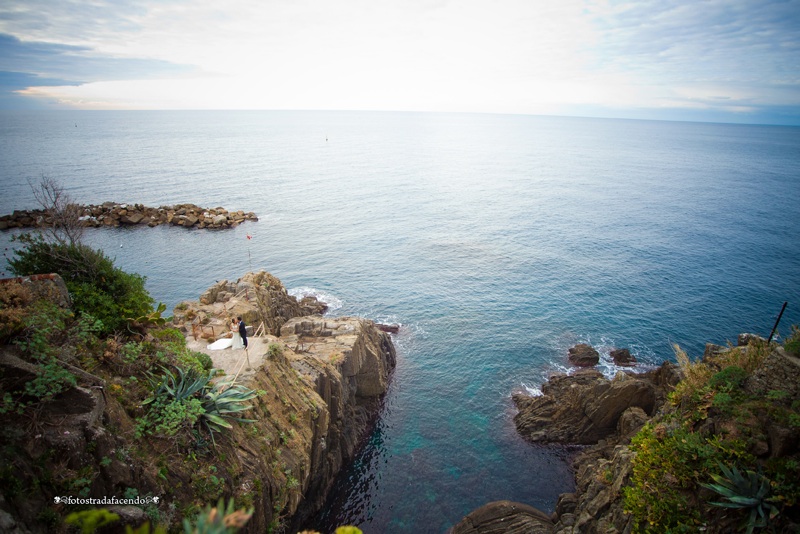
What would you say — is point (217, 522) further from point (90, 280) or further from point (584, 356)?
point (584, 356)

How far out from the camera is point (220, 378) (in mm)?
21719

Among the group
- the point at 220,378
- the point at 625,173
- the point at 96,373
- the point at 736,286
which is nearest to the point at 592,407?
the point at 220,378

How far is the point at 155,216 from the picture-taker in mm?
80000

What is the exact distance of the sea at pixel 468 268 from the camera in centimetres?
3250

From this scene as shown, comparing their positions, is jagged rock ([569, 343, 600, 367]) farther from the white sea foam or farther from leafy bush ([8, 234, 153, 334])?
leafy bush ([8, 234, 153, 334])

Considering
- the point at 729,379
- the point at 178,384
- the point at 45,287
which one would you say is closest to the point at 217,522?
the point at 178,384

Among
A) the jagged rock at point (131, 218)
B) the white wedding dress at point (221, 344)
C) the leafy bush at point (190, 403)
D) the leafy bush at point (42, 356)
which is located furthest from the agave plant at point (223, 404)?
the jagged rock at point (131, 218)

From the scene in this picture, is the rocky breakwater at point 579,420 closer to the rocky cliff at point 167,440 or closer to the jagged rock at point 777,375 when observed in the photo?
the jagged rock at point 777,375

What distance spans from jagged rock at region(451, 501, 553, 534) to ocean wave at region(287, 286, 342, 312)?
31074 mm

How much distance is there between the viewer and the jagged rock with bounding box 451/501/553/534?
24375mm

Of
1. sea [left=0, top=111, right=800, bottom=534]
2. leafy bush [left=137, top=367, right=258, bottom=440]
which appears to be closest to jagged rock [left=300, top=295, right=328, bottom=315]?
sea [left=0, top=111, right=800, bottom=534]

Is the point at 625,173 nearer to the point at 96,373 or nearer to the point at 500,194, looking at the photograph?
the point at 500,194

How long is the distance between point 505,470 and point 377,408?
1275cm

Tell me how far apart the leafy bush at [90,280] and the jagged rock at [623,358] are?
43.6m
